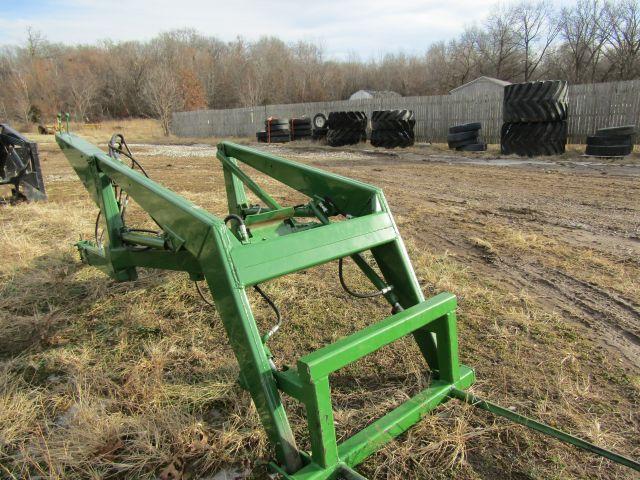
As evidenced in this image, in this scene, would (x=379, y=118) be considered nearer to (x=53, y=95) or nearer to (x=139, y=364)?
(x=139, y=364)

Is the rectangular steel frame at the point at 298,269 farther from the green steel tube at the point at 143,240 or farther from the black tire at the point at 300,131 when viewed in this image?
the black tire at the point at 300,131

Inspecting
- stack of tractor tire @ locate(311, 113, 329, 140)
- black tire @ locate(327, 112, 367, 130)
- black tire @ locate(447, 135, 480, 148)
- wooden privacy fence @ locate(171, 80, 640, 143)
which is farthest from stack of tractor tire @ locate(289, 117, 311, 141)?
black tire @ locate(447, 135, 480, 148)

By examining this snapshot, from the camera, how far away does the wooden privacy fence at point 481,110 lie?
14.4 meters

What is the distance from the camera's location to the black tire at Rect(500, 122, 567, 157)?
39.6 feet

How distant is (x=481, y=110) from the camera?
17.8 m

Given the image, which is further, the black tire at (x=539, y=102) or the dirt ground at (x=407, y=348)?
the black tire at (x=539, y=102)

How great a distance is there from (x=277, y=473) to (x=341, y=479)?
24 cm

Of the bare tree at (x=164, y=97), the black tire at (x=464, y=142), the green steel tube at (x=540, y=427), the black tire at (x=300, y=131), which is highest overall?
the bare tree at (x=164, y=97)

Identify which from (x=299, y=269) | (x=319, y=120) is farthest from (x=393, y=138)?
(x=299, y=269)

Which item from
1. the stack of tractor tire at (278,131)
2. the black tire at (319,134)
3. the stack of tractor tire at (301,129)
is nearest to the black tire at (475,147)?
the black tire at (319,134)

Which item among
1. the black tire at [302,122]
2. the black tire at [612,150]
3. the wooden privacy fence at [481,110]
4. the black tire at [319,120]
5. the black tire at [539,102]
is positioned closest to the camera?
the black tire at [612,150]

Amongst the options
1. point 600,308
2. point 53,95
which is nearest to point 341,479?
point 600,308

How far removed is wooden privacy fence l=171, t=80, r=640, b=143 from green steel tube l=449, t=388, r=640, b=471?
15451 millimetres

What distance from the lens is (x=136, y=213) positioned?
22.4 feet
